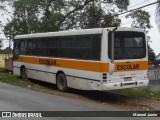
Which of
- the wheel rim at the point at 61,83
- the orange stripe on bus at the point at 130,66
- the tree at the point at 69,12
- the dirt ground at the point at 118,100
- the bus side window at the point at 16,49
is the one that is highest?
the tree at the point at 69,12

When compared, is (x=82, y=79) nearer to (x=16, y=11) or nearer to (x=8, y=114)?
(x=8, y=114)

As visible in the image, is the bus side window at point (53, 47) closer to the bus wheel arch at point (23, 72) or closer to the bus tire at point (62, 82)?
the bus tire at point (62, 82)

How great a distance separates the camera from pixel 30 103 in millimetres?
13203

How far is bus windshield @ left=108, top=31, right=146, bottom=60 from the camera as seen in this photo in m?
15.3

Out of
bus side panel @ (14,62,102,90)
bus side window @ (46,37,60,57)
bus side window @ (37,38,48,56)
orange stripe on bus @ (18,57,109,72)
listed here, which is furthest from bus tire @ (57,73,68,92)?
bus side window @ (37,38,48,56)

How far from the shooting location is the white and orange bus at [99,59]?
15.0 meters

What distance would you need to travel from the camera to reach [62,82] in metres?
18.1

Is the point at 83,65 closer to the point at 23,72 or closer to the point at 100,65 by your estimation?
the point at 100,65

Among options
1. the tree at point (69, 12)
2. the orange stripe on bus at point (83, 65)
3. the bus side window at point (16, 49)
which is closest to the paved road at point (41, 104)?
the orange stripe on bus at point (83, 65)

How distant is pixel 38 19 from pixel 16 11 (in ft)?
7.89

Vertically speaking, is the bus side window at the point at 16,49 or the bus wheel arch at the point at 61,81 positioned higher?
the bus side window at the point at 16,49

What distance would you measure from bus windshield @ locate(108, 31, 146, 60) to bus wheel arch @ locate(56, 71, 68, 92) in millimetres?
3429

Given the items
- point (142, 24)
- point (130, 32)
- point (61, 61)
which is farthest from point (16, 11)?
point (130, 32)

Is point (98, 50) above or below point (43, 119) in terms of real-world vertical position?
above
